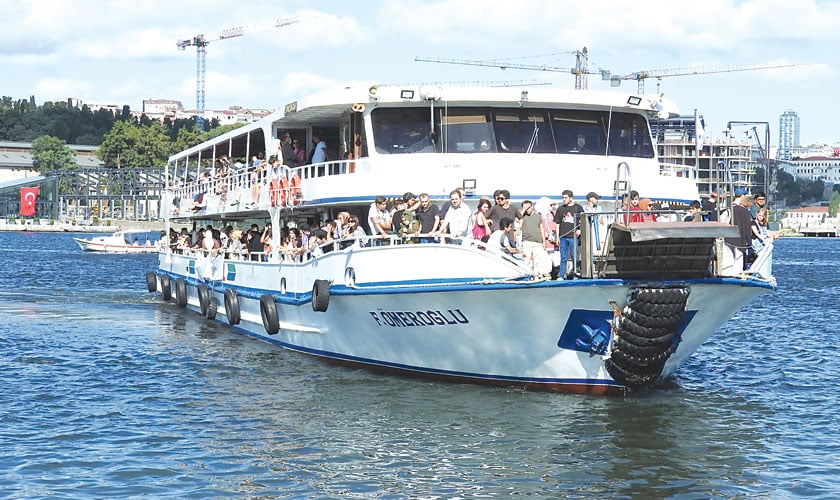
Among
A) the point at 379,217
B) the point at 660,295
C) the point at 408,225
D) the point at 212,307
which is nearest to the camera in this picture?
the point at 660,295

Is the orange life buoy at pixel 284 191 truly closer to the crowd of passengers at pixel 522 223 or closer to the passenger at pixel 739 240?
the crowd of passengers at pixel 522 223

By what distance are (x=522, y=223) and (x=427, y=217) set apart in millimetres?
1884

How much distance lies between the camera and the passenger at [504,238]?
57.1 ft

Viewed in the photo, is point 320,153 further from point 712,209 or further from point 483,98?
point 712,209

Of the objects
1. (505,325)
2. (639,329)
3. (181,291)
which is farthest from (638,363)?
(181,291)

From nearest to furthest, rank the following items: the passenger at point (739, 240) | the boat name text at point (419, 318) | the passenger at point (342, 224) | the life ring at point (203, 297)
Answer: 1. the passenger at point (739, 240)
2. the boat name text at point (419, 318)
3. the passenger at point (342, 224)
4. the life ring at point (203, 297)

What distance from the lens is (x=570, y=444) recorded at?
15695mm

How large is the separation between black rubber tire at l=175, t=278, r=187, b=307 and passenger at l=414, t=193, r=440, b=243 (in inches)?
651

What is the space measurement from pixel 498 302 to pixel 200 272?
52.2ft

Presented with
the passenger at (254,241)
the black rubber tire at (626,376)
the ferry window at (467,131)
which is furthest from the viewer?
the passenger at (254,241)

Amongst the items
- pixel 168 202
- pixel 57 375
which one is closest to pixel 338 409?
pixel 57 375

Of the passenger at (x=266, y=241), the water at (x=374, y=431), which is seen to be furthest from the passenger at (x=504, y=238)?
the passenger at (x=266, y=241)

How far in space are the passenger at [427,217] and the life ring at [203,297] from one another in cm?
1215

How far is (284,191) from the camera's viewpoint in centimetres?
2283
